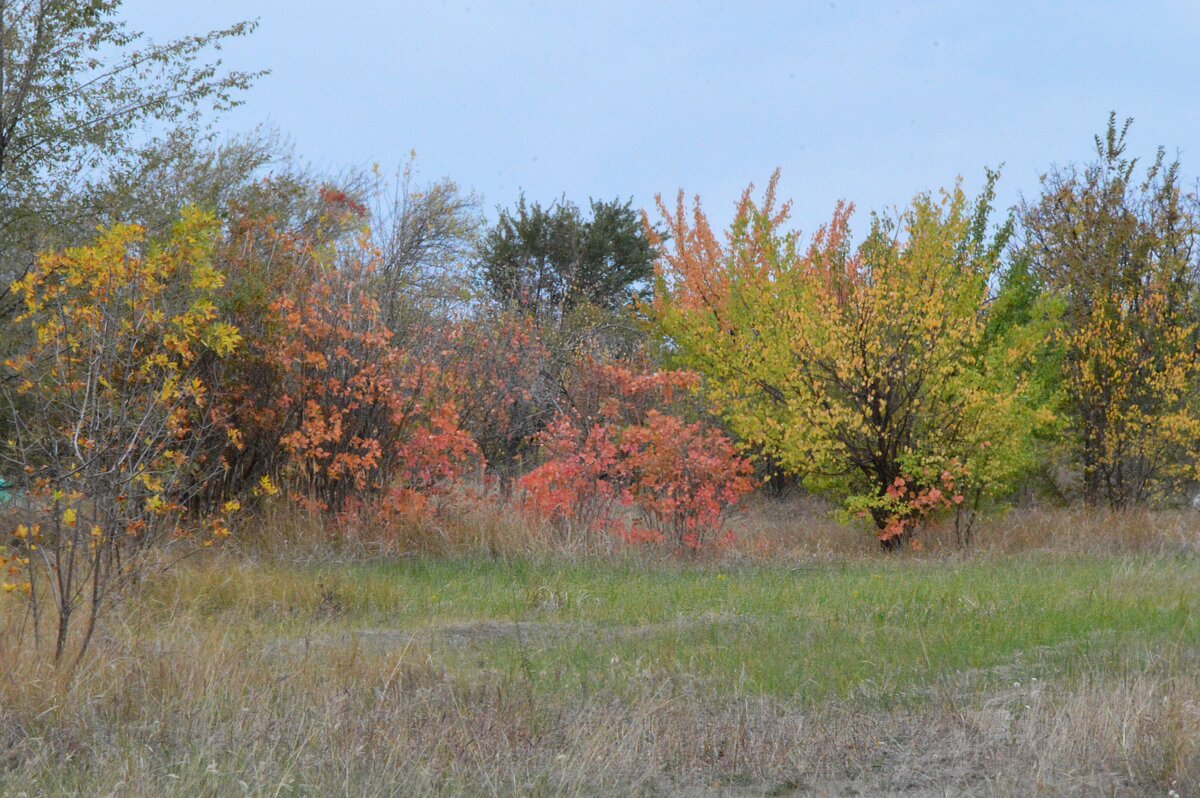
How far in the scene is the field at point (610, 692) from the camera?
386 centimetres

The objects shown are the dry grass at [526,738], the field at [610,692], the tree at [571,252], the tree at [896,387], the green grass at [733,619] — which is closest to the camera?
the dry grass at [526,738]

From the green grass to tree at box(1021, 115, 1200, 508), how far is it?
4511 millimetres

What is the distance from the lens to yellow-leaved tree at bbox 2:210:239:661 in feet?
15.9

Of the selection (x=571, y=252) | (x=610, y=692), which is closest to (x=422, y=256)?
(x=571, y=252)

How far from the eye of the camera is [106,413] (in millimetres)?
6418

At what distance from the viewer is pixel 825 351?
10.6 m

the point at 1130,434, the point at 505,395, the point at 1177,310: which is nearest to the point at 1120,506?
the point at 1130,434

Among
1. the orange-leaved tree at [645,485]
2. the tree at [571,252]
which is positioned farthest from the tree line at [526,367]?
the tree at [571,252]

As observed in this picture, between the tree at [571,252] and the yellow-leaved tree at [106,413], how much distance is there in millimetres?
17251

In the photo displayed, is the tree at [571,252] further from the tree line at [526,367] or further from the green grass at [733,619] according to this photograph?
the green grass at [733,619]

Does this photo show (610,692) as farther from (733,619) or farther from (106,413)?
(106,413)

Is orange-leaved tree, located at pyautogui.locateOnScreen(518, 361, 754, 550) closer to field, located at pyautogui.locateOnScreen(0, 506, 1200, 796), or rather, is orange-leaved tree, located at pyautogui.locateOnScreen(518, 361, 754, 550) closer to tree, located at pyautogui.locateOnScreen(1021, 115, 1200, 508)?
field, located at pyautogui.locateOnScreen(0, 506, 1200, 796)

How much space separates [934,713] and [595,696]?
1.41m

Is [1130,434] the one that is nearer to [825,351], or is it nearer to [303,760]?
[825,351]
